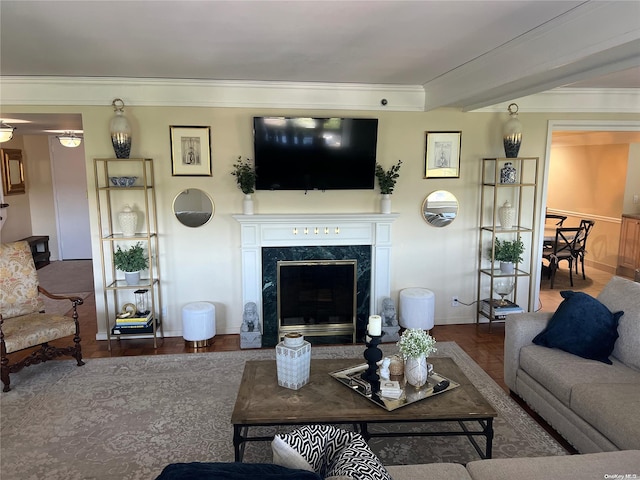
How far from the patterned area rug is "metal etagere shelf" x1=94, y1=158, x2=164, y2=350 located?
538 mm

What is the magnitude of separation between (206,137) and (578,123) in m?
3.77

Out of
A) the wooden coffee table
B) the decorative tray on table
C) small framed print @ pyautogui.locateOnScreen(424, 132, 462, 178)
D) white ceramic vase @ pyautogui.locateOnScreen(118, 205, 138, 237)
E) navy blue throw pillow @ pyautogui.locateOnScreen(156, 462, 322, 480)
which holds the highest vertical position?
small framed print @ pyautogui.locateOnScreen(424, 132, 462, 178)

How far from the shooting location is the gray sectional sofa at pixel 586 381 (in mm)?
2352

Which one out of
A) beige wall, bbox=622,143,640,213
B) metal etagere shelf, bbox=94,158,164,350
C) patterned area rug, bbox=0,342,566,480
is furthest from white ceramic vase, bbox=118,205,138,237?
beige wall, bbox=622,143,640,213

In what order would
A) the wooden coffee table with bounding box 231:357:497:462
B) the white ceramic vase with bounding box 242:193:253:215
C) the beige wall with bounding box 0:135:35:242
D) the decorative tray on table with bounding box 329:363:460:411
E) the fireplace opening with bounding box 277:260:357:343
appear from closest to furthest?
the wooden coffee table with bounding box 231:357:497:462, the decorative tray on table with bounding box 329:363:460:411, the white ceramic vase with bounding box 242:193:253:215, the fireplace opening with bounding box 277:260:357:343, the beige wall with bounding box 0:135:35:242

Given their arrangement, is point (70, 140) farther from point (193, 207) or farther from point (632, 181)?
point (632, 181)

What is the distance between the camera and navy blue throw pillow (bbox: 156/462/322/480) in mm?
1260

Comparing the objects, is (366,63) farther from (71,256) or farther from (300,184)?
(71,256)

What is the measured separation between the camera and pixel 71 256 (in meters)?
8.14

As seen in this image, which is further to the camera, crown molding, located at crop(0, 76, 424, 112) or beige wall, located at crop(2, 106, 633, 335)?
beige wall, located at crop(2, 106, 633, 335)

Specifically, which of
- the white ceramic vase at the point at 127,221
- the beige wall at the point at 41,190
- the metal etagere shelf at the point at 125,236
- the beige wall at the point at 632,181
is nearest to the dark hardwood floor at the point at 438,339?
the metal etagere shelf at the point at 125,236

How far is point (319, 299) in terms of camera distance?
4.67 meters

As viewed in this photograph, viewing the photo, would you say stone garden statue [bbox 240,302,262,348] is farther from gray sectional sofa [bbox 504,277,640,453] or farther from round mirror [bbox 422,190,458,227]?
gray sectional sofa [bbox 504,277,640,453]

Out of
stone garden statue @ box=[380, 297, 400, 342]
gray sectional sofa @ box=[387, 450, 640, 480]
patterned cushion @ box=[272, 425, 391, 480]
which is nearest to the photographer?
patterned cushion @ box=[272, 425, 391, 480]
